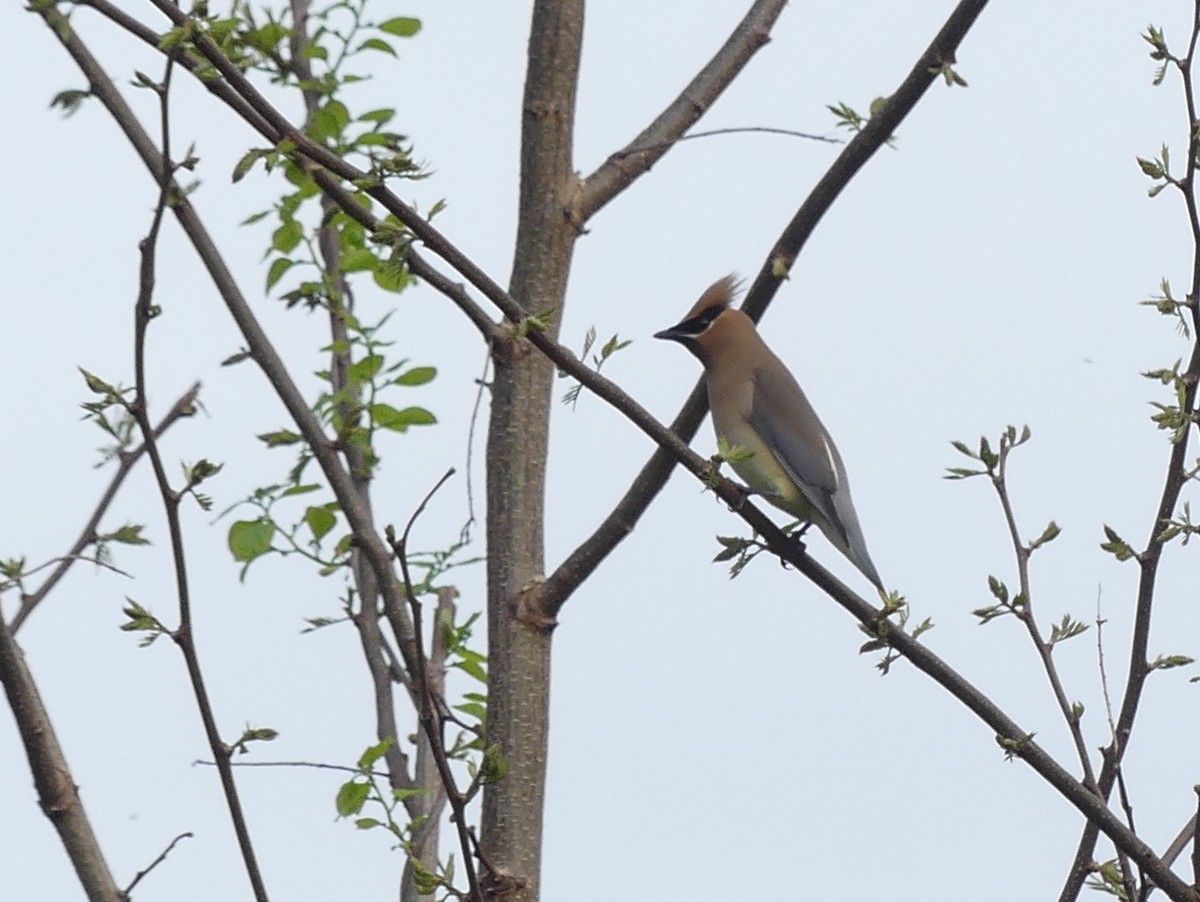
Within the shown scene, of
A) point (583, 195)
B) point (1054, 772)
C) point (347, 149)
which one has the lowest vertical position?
point (1054, 772)

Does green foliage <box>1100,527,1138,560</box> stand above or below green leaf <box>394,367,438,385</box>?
below

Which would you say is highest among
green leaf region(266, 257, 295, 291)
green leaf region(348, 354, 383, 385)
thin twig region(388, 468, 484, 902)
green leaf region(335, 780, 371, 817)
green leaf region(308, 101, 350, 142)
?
green leaf region(308, 101, 350, 142)

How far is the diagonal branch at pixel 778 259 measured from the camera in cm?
275

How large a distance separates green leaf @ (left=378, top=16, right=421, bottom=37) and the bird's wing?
3.96 ft

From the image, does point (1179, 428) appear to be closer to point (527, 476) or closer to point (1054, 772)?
point (1054, 772)

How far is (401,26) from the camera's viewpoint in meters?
3.97

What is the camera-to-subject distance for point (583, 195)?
10.1 feet

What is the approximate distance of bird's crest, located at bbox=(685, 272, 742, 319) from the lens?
182 inches

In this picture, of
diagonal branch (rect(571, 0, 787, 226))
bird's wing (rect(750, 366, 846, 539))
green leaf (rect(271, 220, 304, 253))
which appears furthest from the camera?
bird's wing (rect(750, 366, 846, 539))

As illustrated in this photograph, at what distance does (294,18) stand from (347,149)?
1.73ft

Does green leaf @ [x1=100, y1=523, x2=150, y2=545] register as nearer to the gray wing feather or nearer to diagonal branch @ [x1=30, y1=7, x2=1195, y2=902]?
diagonal branch @ [x1=30, y1=7, x2=1195, y2=902]

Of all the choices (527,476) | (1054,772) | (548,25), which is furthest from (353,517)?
(1054,772)

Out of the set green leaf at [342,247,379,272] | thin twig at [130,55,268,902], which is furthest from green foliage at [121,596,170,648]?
green leaf at [342,247,379,272]

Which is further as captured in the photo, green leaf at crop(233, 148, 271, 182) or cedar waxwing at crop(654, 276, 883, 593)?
cedar waxwing at crop(654, 276, 883, 593)
